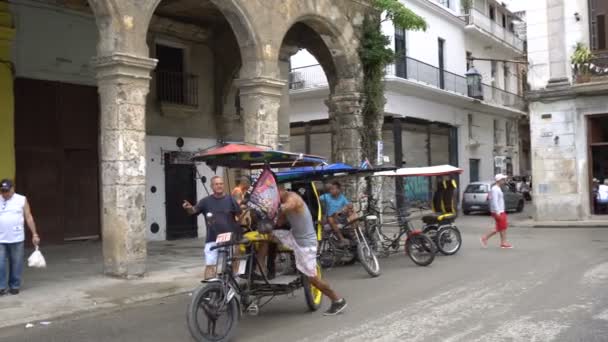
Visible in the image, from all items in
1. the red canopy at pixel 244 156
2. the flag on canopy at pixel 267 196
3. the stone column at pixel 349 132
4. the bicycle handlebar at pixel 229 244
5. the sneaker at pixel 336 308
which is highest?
the stone column at pixel 349 132

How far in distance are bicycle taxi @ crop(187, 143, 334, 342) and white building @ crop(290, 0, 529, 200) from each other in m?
15.8

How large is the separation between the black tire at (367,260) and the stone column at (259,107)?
3092mm

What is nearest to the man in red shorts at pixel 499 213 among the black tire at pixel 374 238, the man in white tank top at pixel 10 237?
the black tire at pixel 374 238

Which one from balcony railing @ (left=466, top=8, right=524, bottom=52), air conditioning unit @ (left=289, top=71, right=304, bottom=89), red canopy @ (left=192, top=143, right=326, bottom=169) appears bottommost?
red canopy @ (left=192, top=143, right=326, bottom=169)

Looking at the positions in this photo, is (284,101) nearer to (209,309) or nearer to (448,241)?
(448,241)

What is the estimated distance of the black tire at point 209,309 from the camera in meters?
5.74

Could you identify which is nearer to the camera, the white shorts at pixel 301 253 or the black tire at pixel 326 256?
the white shorts at pixel 301 253

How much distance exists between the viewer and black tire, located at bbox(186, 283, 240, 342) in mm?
5742

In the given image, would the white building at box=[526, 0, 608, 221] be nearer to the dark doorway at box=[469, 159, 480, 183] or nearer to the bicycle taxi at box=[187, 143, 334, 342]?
the dark doorway at box=[469, 159, 480, 183]

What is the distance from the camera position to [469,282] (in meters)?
9.27

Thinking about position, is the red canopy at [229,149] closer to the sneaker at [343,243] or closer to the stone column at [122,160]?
the stone column at [122,160]

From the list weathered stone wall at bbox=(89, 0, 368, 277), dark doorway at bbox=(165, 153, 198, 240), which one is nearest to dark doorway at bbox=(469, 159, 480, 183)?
weathered stone wall at bbox=(89, 0, 368, 277)

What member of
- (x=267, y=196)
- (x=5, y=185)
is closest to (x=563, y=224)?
(x=267, y=196)

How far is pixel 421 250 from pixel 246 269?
5472mm
